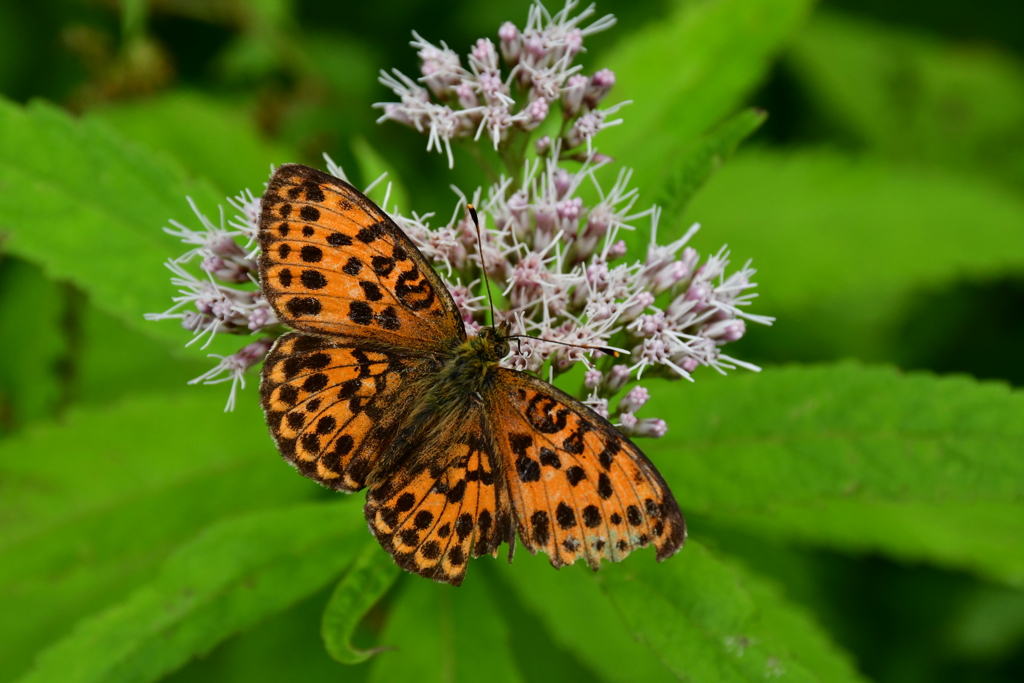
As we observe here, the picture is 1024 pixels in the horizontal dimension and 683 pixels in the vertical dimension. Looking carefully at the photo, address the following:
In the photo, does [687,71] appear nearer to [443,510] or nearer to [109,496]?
[443,510]

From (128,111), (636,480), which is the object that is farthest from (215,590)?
(128,111)

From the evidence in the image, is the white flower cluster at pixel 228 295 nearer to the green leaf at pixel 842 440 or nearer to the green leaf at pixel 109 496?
the green leaf at pixel 109 496

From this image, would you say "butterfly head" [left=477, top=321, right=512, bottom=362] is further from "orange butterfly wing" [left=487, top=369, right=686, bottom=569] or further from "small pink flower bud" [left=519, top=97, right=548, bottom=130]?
"small pink flower bud" [left=519, top=97, right=548, bottom=130]

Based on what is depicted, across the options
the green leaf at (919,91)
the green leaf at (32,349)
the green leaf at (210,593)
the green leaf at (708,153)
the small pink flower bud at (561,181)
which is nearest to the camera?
the green leaf at (210,593)

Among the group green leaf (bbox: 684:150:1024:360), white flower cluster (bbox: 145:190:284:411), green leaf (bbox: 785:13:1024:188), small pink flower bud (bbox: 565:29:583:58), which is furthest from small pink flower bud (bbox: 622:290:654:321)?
green leaf (bbox: 785:13:1024:188)

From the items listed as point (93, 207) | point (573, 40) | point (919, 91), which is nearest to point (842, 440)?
point (573, 40)

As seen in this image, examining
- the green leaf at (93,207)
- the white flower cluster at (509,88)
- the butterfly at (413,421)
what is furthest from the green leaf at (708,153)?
the green leaf at (93,207)
